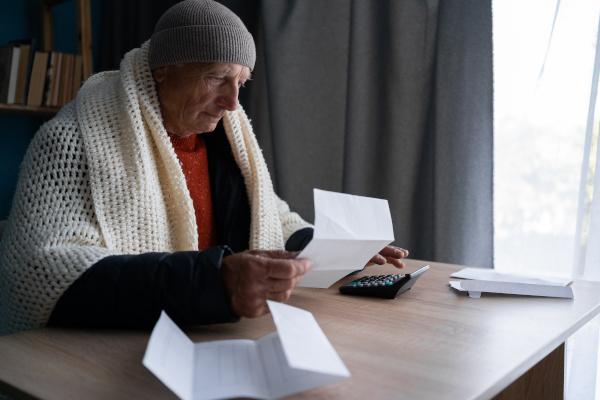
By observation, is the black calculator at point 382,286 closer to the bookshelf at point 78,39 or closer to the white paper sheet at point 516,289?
the white paper sheet at point 516,289

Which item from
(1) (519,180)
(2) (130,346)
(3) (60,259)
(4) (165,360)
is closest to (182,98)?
(3) (60,259)

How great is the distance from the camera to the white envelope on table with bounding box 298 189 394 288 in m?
0.85

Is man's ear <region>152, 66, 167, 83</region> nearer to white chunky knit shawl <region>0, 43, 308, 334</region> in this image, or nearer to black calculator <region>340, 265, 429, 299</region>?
white chunky knit shawl <region>0, 43, 308, 334</region>

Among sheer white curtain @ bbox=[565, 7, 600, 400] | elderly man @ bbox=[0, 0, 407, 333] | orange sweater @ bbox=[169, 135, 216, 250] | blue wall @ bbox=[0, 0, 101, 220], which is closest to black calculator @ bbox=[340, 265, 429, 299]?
elderly man @ bbox=[0, 0, 407, 333]

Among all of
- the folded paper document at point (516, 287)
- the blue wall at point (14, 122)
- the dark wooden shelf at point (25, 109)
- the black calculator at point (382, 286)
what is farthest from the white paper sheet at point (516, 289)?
the blue wall at point (14, 122)

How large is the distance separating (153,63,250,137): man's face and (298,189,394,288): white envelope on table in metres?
0.43

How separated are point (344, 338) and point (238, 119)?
0.70 metres

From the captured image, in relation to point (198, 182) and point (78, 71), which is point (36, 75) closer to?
point (78, 71)

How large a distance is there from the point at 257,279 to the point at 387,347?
0.20m

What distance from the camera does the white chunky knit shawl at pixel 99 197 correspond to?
91 cm

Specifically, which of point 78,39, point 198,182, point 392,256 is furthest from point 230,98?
point 78,39

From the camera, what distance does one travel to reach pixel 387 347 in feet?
2.61

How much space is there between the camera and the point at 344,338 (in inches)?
33.0

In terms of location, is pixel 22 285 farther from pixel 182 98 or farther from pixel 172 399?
pixel 182 98
